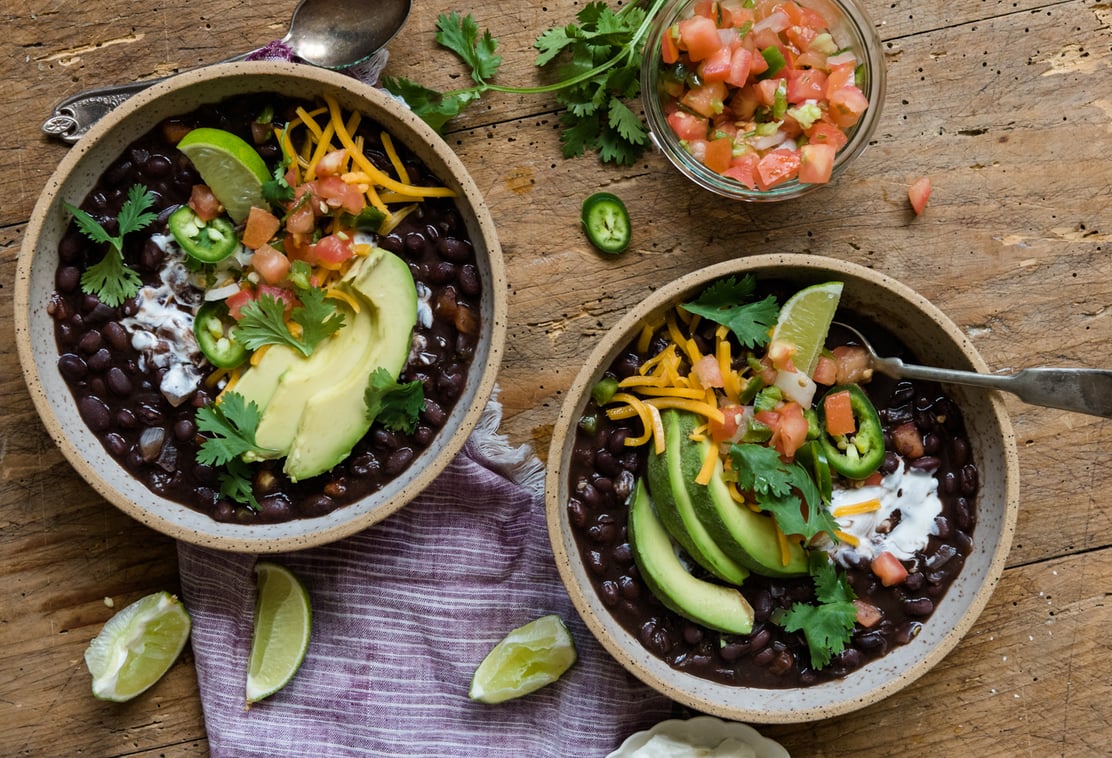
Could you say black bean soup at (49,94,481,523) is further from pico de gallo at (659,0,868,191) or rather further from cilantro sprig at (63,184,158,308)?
pico de gallo at (659,0,868,191)

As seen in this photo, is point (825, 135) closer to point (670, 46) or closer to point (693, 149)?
point (693, 149)

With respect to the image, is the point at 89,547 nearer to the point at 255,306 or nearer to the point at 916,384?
the point at 255,306

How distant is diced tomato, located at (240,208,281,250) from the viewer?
2971 millimetres

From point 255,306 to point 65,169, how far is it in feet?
2.27

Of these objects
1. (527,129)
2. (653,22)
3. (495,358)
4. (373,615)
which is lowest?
(373,615)

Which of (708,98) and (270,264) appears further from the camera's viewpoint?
(708,98)

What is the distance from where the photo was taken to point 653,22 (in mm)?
Result: 3230

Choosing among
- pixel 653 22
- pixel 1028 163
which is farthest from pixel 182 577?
pixel 1028 163

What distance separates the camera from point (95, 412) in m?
3.02

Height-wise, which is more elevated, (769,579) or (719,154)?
(719,154)

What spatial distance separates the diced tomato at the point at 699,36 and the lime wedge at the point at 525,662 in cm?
200

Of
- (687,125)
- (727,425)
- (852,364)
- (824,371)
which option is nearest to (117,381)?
(727,425)

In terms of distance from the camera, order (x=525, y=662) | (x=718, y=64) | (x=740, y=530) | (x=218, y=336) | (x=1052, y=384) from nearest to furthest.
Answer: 1. (x=1052, y=384)
2. (x=740, y=530)
3. (x=218, y=336)
4. (x=718, y=64)
5. (x=525, y=662)

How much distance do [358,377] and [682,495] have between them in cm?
107
